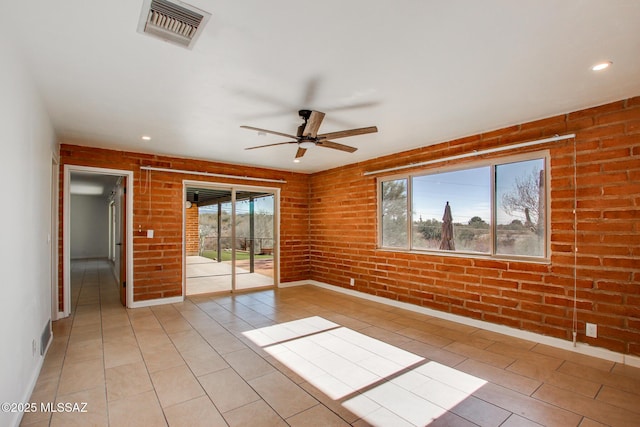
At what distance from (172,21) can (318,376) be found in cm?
279

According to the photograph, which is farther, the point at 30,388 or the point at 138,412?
the point at 30,388

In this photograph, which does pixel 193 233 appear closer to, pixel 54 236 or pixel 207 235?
pixel 207 235

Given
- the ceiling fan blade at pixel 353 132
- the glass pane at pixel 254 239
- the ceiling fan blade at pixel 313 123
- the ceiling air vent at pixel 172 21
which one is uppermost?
the ceiling air vent at pixel 172 21

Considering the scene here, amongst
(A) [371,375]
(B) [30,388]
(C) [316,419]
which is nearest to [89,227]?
(B) [30,388]

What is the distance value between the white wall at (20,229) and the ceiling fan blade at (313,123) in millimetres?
2082

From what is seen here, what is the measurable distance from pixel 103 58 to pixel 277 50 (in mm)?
1224

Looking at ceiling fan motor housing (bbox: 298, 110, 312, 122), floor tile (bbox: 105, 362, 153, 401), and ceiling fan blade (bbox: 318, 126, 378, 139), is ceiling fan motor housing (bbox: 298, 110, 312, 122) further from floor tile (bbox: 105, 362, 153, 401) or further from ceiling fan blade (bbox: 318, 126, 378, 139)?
floor tile (bbox: 105, 362, 153, 401)

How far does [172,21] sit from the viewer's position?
1.76 metres

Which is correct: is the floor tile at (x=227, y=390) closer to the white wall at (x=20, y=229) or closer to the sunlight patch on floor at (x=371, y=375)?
the sunlight patch on floor at (x=371, y=375)

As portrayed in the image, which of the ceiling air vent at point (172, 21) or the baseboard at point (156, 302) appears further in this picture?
the baseboard at point (156, 302)

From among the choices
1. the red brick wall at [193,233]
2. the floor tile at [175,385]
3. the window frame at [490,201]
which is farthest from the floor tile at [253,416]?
the red brick wall at [193,233]

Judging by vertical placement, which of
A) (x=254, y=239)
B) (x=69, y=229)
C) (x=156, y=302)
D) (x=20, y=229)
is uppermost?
(x=20, y=229)

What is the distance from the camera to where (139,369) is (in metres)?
2.79

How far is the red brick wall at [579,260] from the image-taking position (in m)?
2.82
